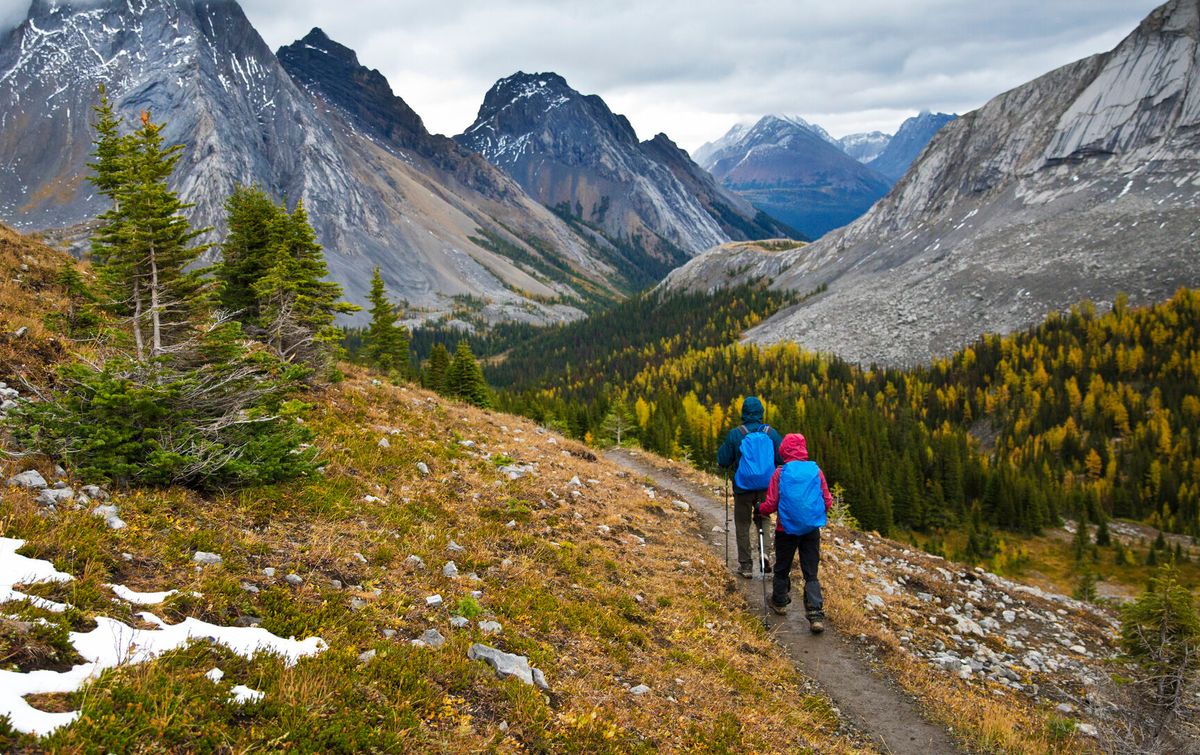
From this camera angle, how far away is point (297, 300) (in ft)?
61.0

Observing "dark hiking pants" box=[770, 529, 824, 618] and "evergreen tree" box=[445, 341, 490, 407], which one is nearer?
"dark hiking pants" box=[770, 529, 824, 618]

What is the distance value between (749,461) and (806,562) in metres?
2.35

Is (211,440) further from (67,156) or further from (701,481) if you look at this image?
(67,156)

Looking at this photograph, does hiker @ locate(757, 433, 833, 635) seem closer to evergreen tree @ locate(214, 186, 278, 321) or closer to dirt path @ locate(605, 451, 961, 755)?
dirt path @ locate(605, 451, 961, 755)

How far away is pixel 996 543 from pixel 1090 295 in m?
84.3

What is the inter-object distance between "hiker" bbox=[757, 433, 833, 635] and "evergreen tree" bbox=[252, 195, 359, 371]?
1406 centimetres

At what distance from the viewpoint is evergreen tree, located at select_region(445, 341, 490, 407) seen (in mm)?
45000

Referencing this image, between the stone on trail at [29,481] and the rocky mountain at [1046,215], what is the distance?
146 m

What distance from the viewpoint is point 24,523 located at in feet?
20.6

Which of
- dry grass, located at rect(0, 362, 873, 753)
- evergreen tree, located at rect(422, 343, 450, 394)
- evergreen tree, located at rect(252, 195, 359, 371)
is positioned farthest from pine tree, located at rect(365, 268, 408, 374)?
dry grass, located at rect(0, 362, 873, 753)

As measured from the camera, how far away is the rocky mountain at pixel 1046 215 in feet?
399

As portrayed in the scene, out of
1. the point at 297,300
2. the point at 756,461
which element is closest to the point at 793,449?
the point at 756,461

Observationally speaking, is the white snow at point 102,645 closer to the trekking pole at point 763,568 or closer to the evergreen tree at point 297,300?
the trekking pole at point 763,568

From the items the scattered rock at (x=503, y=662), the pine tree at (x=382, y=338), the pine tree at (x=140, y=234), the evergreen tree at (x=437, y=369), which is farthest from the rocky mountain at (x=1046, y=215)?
the scattered rock at (x=503, y=662)
